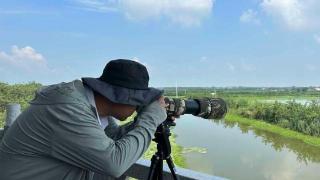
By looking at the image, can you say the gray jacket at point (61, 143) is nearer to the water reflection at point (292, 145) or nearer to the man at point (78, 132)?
the man at point (78, 132)

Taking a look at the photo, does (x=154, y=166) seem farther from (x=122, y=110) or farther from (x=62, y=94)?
(x=62, y=94)

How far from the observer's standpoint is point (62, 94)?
4.25 ft

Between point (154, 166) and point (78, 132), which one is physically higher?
point (78, 132)

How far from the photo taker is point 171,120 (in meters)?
1.69

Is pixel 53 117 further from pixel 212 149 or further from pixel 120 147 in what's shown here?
pixel 212 149

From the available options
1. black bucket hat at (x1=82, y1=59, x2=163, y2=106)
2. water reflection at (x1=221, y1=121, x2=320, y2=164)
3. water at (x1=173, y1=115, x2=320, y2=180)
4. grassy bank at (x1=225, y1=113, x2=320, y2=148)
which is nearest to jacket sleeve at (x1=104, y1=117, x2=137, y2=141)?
black bucket hat at (x1=82, y1=59, x2=163, y2=106)

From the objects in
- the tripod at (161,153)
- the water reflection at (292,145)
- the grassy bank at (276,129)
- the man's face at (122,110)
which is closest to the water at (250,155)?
the water reflection at (292,145)

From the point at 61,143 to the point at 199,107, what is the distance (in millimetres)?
611

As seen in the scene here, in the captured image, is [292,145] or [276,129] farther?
[276,129]

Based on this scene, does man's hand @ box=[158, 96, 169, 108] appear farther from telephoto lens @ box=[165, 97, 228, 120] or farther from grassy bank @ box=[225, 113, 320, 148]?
grassy bank @ box=[225, 113, 320, 148]

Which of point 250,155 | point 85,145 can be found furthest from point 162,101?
point 250,155

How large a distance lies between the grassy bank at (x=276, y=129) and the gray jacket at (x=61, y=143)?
47.3ft

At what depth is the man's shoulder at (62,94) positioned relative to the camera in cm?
129

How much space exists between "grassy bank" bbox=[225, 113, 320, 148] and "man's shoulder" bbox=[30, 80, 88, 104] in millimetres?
14420
